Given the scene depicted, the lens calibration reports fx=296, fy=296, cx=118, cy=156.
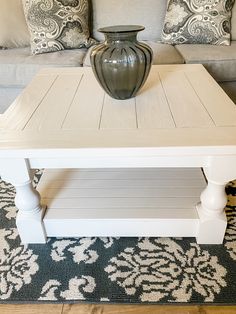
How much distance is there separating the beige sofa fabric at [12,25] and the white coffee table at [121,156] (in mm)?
906

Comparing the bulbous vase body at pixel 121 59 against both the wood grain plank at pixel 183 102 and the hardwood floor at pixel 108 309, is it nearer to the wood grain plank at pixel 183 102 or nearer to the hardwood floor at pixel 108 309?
the wood grain plank at pixel 183 102

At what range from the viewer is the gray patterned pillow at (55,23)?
1.94 m

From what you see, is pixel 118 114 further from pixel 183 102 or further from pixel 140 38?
pixel 140 38

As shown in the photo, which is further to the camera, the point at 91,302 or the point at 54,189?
the point at 54,189

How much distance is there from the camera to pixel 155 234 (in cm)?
114

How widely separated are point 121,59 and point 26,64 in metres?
0.97

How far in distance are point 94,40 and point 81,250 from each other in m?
1.56

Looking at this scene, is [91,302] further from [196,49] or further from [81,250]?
[196,49]

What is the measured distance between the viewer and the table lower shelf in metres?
1.11

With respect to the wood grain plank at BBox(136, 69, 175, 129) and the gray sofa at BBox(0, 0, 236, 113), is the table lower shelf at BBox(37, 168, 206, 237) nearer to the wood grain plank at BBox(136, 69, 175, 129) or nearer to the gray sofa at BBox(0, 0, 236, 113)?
the wood grain plank at BBox(136, 69, 175, 129)

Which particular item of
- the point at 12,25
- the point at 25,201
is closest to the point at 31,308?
the point at 25,201

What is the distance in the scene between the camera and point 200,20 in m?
1.96

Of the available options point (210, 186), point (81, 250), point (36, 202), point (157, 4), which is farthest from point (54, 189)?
point (157, 4)

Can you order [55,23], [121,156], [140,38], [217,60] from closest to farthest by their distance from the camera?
[121,156]
[217,60]
[55,23]
[140,38]
